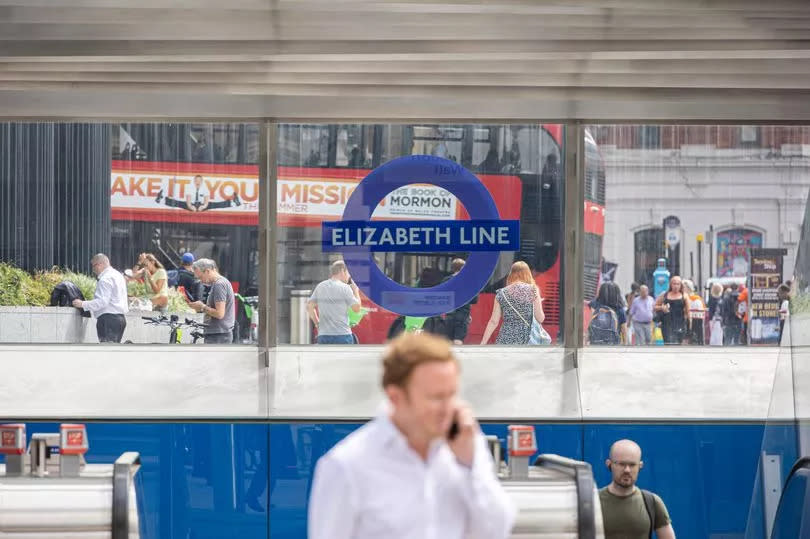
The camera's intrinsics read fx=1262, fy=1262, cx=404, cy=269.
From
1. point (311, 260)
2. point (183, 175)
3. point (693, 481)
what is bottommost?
point (693, 481)

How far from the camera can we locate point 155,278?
8.64 metres

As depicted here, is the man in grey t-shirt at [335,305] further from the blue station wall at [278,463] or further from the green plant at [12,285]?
the green plant at [12,285]

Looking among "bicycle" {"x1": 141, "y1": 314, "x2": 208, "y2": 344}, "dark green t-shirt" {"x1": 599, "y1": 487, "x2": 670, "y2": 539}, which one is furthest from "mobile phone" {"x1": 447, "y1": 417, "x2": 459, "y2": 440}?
"bicycle" {"x1": 141, "y1": 314, "x2": 208, "y2": 344}

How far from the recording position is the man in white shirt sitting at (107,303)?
859 centimetres

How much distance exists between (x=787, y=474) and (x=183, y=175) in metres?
4.40

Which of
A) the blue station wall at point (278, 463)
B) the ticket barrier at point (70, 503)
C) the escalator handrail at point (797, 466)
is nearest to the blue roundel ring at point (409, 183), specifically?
the blue station wall at point (278, 463)

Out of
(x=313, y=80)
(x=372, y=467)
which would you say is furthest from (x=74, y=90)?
(x=372, y=467)

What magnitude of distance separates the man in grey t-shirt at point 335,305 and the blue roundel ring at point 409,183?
0.25ft

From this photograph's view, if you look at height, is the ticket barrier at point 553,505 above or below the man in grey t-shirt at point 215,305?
below

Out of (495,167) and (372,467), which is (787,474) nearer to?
(495,167)

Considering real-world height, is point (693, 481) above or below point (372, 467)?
below

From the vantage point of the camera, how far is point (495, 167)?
871cm

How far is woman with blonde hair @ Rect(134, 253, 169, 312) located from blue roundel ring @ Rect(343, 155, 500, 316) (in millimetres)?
1258

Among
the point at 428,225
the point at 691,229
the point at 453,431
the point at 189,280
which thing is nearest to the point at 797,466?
the point at 691,229
